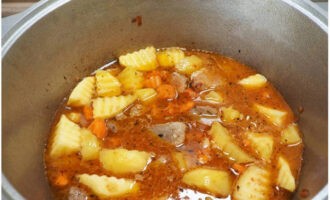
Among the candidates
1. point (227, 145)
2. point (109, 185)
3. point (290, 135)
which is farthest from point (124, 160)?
point (290, 135)

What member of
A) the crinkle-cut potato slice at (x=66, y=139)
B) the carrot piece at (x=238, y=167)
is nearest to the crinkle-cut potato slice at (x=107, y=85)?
the crinkle-cut potato slice at (x=66, y=139)

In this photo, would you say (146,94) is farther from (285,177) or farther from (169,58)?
(285,177)

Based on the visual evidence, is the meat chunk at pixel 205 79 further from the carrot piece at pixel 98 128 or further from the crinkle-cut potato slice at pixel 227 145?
the carrot piece at pixel 98 128

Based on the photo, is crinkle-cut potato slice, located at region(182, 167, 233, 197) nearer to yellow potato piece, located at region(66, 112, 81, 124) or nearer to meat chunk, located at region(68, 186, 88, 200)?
meat chunk, located at region(68, 186, 88, 200)

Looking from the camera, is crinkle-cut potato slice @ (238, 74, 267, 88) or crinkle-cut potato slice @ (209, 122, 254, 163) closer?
crinkle-cut potato slice @ (209, 122, 254, 163)

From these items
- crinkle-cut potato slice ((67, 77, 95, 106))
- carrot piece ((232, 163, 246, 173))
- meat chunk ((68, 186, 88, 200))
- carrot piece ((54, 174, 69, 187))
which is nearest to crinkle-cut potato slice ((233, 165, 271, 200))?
carrot piece ((232, 163, 246, 173))
